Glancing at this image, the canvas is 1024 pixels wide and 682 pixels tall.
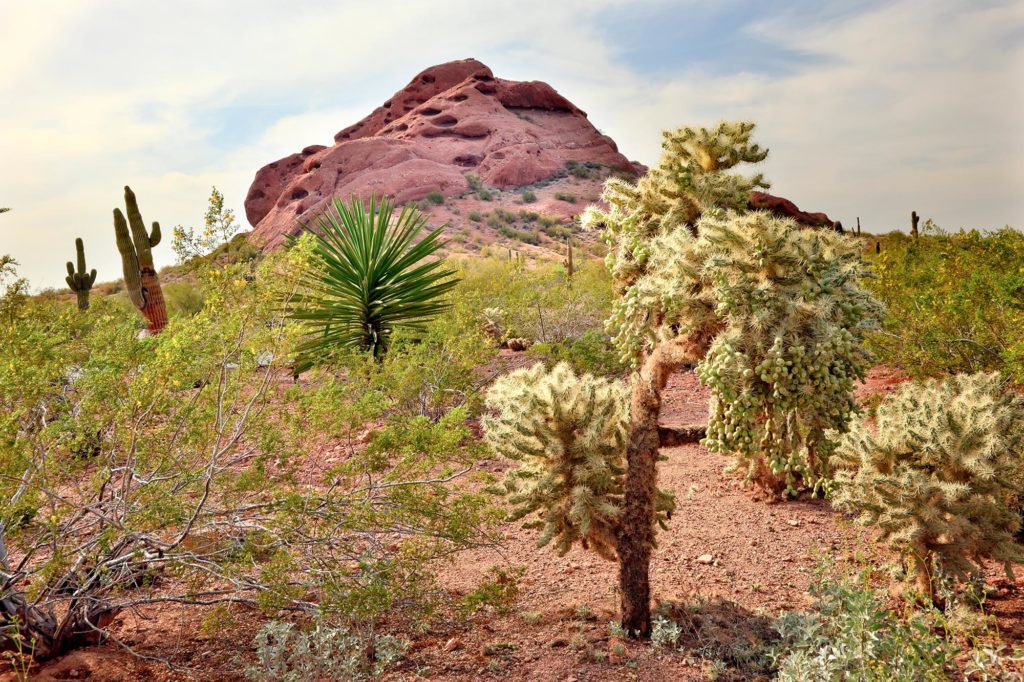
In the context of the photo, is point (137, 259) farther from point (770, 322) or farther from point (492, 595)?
point (770, 322)

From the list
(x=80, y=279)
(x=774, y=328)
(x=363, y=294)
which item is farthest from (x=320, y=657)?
(x=80, y=279)

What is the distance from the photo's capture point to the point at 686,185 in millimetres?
4223

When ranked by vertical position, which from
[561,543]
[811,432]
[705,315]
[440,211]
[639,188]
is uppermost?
[440,211]

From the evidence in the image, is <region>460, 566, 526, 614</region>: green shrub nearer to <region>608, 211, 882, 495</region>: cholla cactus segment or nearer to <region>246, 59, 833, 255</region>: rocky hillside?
<region>608, 211, 882, 495</region>: cholla cactus segment

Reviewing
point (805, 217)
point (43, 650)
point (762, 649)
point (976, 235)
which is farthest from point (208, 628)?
point (805, 217)

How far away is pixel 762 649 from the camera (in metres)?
4.16

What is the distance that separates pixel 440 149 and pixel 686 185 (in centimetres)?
5597

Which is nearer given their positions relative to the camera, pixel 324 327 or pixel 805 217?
pixel 324 327

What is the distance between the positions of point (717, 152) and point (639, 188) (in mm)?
463

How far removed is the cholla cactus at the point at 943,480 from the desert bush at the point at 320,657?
112 inches

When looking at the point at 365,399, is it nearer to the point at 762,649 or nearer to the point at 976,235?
the point at 762,649

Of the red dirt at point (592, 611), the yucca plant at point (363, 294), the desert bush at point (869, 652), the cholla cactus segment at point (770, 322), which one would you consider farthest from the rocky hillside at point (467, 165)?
the desert bush at point (869, 652)

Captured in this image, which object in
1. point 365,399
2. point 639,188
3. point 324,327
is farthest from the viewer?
point 324,327

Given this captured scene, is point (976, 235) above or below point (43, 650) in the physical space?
above
